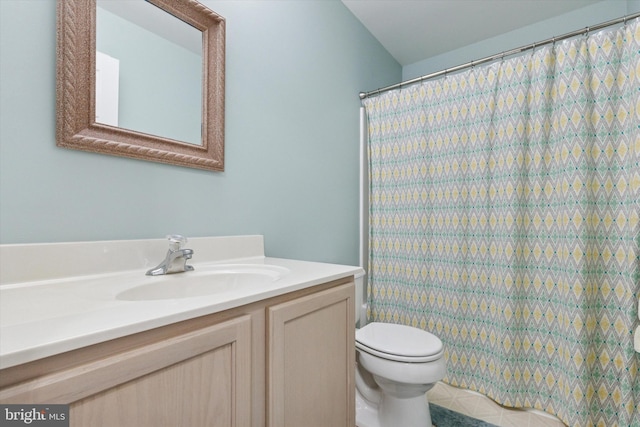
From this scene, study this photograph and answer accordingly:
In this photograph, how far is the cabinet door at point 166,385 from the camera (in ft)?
1.51

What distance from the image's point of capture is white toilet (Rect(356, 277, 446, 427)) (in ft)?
4.16

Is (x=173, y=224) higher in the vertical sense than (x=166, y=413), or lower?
higher

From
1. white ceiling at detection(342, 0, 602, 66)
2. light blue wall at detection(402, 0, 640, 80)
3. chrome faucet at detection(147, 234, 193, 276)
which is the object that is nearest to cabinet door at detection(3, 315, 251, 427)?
chrome faucet at detection(147, 234, 193, 276)

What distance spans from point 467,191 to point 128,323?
1.74 m

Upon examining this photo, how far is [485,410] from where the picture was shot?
1.59m

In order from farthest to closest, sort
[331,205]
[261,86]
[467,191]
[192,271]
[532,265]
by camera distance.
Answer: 1. [331,205]
2. [467,191]
3. [532,265]
4. [261,86]
5. [192,271]

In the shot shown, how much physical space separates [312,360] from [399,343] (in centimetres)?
64

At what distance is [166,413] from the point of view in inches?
22.2

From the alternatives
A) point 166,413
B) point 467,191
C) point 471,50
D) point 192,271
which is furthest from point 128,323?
point 471,50

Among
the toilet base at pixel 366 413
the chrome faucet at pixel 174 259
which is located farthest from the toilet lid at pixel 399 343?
the chrome faucet at pixel 174 259

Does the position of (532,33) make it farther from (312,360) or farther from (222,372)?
(222,372)

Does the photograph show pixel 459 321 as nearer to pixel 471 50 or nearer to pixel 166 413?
pixel 166 413

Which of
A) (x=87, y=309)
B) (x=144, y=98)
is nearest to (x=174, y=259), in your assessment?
(x=87, y=309)

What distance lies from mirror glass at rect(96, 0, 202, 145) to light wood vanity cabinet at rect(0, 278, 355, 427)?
754 millimetres
